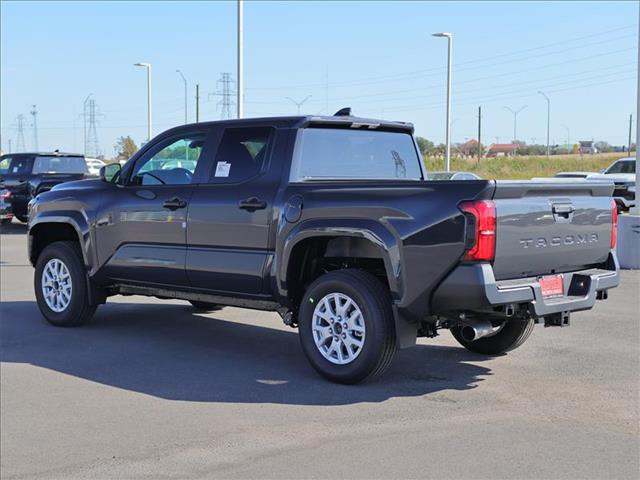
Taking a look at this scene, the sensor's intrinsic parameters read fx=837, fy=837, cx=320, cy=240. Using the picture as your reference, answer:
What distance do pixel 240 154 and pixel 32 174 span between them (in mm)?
15181

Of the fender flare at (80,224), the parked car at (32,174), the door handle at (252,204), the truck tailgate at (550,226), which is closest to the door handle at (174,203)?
the door handle at (252,204)

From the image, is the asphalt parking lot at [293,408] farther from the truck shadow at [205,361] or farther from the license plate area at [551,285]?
the license plate area at [551,285]

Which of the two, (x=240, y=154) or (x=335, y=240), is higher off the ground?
(x=240, y=154)

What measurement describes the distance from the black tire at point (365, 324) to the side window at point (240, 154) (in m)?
1.27

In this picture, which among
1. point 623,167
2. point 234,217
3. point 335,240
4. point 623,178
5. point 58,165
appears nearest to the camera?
point 335,240

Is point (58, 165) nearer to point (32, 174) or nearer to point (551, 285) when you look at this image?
point (32, 174)

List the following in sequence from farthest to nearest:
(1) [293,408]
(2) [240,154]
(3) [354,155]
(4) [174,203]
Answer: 1. (4) [174,203]
2. (3) [354,155]
3. (2) [240,154]
4. (1) [293,408]

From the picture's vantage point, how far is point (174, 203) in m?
7.46

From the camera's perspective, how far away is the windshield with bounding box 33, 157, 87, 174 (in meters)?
21.1

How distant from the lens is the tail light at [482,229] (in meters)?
5.44

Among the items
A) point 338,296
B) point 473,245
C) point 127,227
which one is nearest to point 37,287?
point 127,227

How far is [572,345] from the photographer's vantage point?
25.6 feet

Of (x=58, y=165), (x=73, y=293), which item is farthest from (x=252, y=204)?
(x=58, y=165)

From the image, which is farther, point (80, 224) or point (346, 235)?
point (80, 224)
